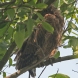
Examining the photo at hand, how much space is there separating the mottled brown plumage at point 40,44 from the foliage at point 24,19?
0.21ft

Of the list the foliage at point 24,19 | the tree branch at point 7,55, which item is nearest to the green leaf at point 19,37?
the foliage at point 24,19

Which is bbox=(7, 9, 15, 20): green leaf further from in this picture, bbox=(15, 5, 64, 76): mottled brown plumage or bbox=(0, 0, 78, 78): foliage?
bbox=(15, 5, 64, 76): mottled brown plumage

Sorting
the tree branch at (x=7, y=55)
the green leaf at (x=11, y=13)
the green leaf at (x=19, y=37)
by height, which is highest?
the green leaf at (x=11, y=13)

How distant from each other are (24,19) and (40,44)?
233mm

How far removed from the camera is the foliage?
892 millimetres

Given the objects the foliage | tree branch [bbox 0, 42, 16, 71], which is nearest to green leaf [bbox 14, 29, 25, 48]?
the foliage

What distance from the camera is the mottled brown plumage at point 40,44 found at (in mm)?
1271

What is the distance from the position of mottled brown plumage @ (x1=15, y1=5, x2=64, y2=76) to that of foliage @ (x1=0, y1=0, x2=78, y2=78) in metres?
0.07

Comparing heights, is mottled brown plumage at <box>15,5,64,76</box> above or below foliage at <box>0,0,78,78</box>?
below

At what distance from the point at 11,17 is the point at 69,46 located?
0.60m

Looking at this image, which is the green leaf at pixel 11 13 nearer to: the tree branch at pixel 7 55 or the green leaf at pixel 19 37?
the green leaf at pixel 19 37

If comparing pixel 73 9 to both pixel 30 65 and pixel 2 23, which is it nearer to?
pixel 30 65

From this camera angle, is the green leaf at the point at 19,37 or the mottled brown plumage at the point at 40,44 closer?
the green leaf at the point at 19,37

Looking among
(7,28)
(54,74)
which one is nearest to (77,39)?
(54,74)
